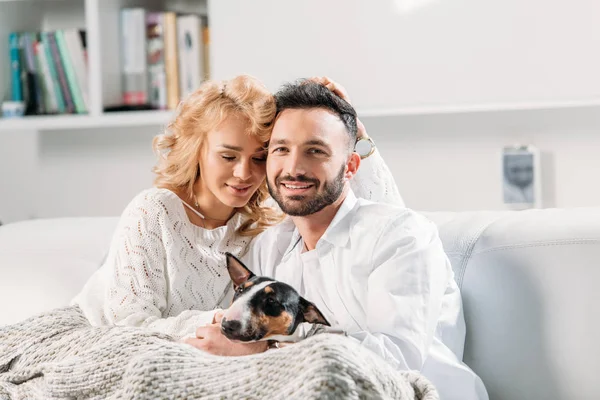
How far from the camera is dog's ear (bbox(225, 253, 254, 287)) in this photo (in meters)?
1.22

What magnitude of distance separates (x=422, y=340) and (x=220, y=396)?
1.22 ft

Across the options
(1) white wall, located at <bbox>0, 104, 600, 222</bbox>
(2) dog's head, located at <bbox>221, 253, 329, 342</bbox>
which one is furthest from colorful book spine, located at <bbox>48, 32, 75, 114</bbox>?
(2) dog's head, located at <bbox>221, 253, 329, 342</bbox>

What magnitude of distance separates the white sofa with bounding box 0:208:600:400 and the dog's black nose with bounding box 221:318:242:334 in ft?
1.74

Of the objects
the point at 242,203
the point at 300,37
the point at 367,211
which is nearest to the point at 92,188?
the point at 300,37

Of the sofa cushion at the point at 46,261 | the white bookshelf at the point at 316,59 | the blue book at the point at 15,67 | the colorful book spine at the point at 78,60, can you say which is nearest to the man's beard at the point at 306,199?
the sofa cushion at the point at 46,261

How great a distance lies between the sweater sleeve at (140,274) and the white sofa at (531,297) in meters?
0.48

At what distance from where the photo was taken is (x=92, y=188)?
276 cm

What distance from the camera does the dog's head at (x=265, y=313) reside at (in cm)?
112

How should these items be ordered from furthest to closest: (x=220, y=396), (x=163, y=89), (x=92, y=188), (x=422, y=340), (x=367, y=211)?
(x=92, y=188)
(x=163, y=89)
(x=367, y=211)
(x=422, y=340)
(x=220, y=396)

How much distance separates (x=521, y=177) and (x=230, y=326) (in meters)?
1.49

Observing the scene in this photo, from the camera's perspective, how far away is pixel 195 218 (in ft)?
5.32

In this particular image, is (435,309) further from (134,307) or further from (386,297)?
(134,307)

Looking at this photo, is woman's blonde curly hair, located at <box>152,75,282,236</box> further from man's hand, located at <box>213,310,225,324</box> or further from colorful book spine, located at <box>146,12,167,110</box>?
colorful book spine, located at <box>146,12,167,110</box>

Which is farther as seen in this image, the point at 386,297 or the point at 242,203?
the point at 242,203
